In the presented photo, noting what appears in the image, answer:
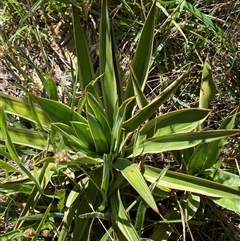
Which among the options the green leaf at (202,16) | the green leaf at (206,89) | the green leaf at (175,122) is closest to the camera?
the green leaf at (175,122)

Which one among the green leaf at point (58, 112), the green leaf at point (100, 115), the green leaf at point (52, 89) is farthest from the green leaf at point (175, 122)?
the green leaf at point (52, 89)

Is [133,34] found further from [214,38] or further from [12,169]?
[12,169]

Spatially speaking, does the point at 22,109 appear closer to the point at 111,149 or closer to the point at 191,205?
the point at 111,149

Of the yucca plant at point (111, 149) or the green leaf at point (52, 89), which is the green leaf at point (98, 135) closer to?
the yucca plant at point (111, 149)

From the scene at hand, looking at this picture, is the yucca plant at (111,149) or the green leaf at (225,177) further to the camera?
the green leaf at (225,177)

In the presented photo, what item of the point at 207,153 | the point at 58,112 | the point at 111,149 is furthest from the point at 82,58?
the point at 207,153

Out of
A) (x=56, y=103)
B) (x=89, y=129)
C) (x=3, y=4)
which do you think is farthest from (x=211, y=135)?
(x=3, y=4)
